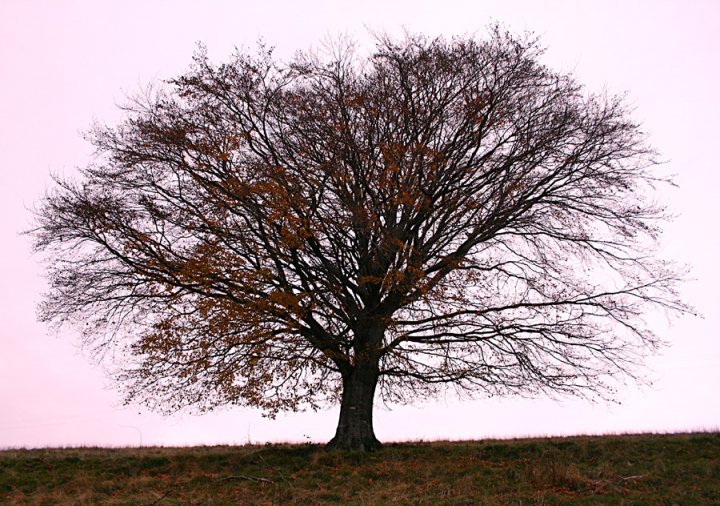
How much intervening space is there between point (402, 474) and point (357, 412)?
3.56 m

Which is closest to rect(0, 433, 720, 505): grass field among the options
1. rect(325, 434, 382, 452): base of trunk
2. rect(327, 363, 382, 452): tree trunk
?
rect(325, 434, 382, 452): base of trunk

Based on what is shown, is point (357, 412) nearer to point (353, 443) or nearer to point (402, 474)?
point (353, 443)

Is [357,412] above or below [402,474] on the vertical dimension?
above

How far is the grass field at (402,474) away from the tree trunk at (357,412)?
61cm

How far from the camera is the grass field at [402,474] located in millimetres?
14445

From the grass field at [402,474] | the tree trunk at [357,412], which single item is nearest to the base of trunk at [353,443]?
the tree trunk at [357,412]

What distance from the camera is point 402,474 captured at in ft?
54.4

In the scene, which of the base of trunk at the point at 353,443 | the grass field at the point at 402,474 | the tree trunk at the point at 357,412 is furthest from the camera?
the tree trunk at the point at 357,412

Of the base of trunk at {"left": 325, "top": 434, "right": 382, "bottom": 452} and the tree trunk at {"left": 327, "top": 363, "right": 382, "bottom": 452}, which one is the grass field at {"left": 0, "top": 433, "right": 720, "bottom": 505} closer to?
the base of trunk at {"left": 325, "top": 434, "right": 382, "bottom": 452}

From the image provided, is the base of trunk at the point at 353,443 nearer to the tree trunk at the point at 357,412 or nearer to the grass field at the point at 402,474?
the tree trunk at the point at 357,412

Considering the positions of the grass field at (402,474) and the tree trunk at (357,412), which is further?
the tree trunk at (357,412)

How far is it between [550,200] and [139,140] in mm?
12922

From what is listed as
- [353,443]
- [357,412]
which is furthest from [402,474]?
[357,412]

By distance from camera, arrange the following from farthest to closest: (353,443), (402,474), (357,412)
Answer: (357,412), (353,443), (402,474)
